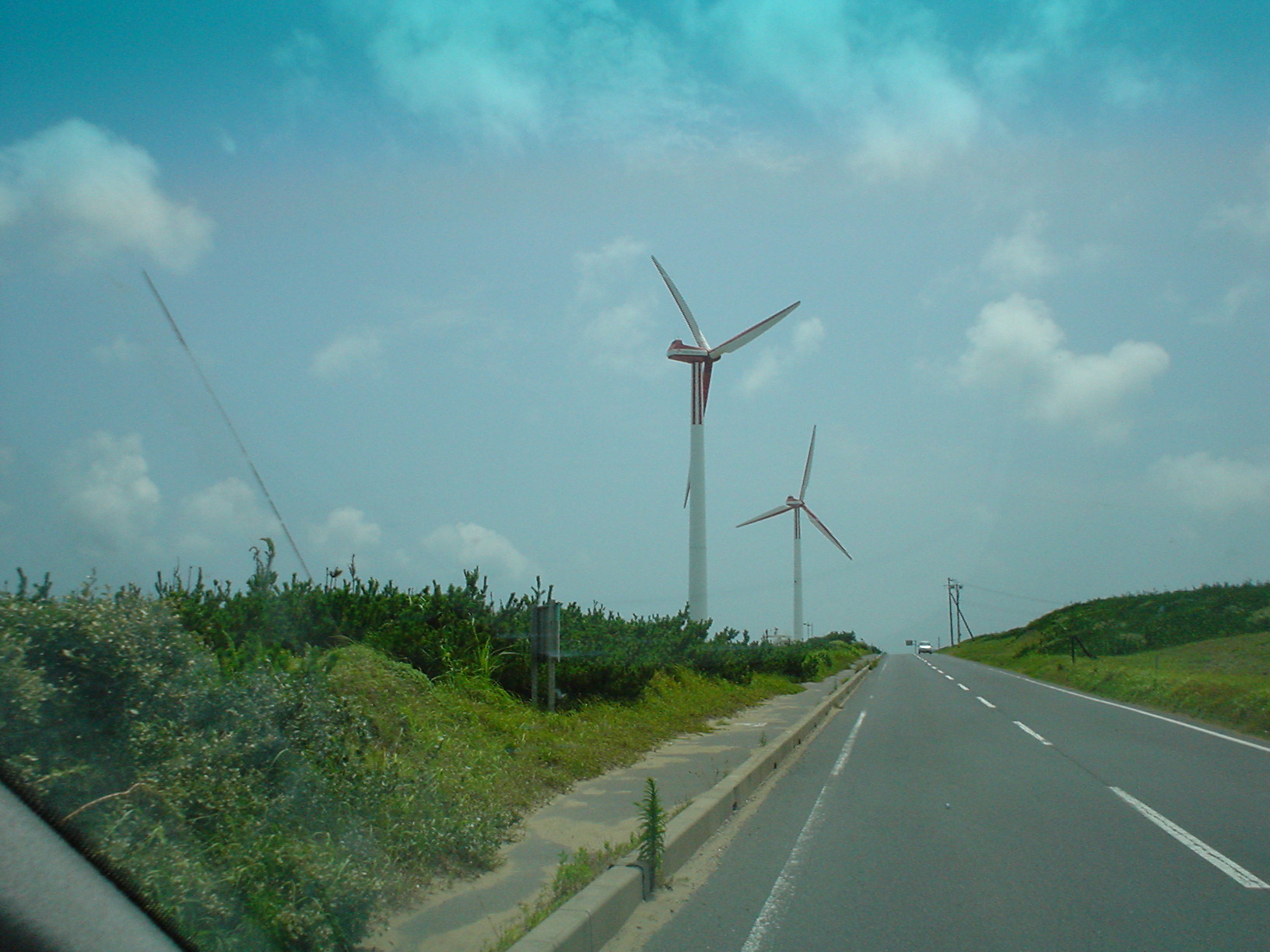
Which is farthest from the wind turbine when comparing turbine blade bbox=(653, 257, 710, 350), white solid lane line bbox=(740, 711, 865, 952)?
white solid lane line bbox=(740, 711, 865, 952)

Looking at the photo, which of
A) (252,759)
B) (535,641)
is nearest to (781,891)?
(252,759)

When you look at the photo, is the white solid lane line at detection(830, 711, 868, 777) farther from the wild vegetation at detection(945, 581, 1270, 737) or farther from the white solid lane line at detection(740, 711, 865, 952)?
the wild vegetation at detection(945, 581, 1270, 737)

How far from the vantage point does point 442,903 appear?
4863mm

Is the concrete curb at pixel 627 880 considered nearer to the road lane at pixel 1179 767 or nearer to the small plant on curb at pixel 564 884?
the small plant on curb at pixel 564 884

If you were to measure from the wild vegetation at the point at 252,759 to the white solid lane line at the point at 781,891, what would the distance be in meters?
1.68

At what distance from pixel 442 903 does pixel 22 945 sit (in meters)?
2.55

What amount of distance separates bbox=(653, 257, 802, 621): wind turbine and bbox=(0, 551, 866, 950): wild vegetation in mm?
18108

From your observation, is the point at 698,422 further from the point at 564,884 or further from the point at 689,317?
the point at 564,884

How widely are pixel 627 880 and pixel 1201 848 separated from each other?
4.63m

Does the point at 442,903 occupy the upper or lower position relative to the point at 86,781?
lower

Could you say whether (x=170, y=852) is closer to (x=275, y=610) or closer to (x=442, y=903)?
(x=442, y=903)

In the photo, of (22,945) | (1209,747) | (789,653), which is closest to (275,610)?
(22,945)

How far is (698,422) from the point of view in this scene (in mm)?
28453

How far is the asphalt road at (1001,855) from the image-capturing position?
5035 mm
